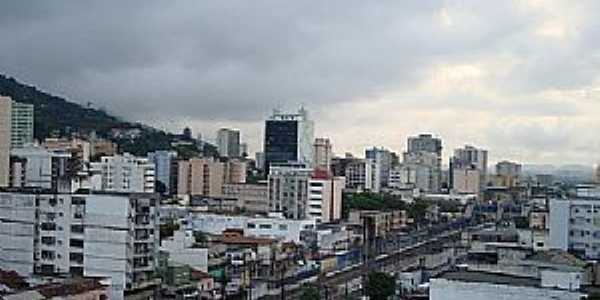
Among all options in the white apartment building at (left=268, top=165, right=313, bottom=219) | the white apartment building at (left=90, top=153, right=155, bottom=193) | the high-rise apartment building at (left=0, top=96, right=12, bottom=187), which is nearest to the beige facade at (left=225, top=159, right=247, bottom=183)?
the white apartment building at (left=90, top=153, right=155, bottom=193)

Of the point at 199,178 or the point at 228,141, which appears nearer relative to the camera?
the point at 199,178

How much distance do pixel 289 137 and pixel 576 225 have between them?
127ft

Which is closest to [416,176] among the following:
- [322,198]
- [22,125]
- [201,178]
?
[201,178]

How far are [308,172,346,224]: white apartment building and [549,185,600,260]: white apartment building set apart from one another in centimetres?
1573

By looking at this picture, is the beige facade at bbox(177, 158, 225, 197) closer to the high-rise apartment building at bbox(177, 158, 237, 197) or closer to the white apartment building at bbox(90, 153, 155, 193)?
the high-rise apartment building at bbox(177, 158, 237, 197)

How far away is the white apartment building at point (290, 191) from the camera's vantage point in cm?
4172

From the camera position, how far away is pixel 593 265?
65.6 ft

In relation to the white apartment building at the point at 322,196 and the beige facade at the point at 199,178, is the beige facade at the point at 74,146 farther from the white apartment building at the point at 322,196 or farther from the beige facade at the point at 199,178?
the white apartment building at the point at 322,196

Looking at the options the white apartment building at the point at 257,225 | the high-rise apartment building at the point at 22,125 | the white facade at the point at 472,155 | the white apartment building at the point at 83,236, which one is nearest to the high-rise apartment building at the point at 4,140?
the white apartment building at the point at 257,225

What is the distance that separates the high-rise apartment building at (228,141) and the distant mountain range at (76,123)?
8.39 ft

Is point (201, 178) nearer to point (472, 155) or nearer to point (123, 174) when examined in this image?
point (123, 174)

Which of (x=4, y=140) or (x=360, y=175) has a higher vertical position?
(x=4, y=140)

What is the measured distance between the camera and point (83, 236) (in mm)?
19516

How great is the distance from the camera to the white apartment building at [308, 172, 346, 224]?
41.3m
